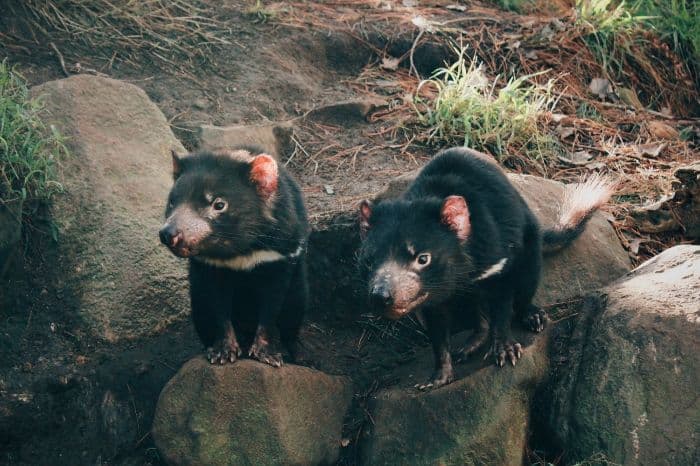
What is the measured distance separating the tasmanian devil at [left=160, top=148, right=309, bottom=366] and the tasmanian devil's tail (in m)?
1.35

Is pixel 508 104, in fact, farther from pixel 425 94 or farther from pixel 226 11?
pixel 226 11

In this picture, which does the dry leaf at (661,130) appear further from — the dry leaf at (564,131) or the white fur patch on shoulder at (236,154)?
the white fur patch on shoulder at (236,154)

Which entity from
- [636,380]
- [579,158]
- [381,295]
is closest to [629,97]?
[579,158]

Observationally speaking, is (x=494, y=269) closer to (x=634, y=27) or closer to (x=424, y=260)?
(x=424, y=260)

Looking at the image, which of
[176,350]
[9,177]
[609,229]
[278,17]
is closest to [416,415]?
[176,350]

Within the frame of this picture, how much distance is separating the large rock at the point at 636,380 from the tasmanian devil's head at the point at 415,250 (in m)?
0.72

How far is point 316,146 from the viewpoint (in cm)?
632

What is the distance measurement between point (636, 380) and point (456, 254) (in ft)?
3.13

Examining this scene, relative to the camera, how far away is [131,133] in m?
5.68

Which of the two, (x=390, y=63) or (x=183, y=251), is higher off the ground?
(x=183, y=251)

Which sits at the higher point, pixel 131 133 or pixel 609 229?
pixel 609 229

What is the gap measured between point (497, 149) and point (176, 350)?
8.53 feet

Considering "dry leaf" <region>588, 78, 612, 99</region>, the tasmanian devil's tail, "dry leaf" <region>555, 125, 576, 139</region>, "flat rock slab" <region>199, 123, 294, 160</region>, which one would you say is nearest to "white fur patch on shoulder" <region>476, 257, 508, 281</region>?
the tasmanian devil's tail

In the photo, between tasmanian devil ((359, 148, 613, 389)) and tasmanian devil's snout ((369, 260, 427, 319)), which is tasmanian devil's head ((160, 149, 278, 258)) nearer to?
tasmanian devil ((359, 148, 613, 389))
